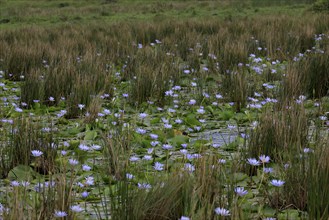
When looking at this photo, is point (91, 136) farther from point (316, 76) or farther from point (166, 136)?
point (316, 76)

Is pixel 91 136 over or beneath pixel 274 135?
beneath

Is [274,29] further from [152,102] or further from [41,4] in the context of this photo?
[41,4]

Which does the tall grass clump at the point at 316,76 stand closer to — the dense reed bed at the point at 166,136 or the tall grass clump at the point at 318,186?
the dense reed bed at the point at 166,136

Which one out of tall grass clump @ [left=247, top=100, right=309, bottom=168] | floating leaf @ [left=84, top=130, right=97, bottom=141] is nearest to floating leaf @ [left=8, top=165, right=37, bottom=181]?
floating leaf @ [left=84, top=130, right=97, bottom=141]

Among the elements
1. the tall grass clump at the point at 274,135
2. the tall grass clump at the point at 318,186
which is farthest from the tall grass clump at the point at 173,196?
the tall grass clump at the point at 274,135

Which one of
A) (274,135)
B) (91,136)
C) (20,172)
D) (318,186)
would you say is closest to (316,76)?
(274,135)

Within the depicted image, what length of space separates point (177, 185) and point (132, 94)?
9.84 ft

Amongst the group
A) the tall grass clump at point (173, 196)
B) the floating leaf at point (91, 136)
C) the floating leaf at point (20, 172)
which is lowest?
the floating leaf at point (91, 136)

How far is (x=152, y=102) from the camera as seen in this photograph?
4.62 m

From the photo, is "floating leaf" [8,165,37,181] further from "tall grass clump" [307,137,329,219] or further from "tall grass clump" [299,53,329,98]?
"tall grass clump" [299,53,329,98]

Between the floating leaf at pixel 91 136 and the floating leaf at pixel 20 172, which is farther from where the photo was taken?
the floating leaf at pixel 91 136

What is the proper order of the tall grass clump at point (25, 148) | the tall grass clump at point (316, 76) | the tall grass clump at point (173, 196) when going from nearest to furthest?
1. the tall grass clump at point (173, 196)
2. the tall grass clump at point (25, 148)
3. the tall grass clump at point (316, 76)

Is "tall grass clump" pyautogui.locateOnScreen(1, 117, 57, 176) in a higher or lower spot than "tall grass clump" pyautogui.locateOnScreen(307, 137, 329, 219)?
lower

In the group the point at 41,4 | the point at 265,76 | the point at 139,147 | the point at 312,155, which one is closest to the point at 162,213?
the point at 312,155
